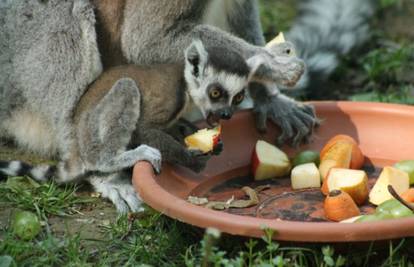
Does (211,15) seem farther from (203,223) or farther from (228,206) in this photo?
(203,223)

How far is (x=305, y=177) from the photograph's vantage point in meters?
4.52

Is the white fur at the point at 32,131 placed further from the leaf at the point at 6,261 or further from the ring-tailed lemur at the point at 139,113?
the leaf at the point at 6,261

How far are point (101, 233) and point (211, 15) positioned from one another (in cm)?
160

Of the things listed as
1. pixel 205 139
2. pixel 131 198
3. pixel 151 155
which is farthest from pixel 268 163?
pixel 131 198

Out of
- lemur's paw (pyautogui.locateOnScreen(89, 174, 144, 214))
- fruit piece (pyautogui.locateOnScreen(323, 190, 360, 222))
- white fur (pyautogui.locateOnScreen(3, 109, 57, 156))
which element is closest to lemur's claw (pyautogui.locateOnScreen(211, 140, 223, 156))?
lemur's paw (pyautogui.locateOnScreen(89, 174, 144, 214))

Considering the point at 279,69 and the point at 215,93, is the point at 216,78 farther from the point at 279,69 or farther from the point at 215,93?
the point at 279,69

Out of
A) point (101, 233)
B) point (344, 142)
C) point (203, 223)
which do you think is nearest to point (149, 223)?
point (101, 233)

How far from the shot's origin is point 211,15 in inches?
203

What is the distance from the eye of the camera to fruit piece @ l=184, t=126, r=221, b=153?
4.58 m

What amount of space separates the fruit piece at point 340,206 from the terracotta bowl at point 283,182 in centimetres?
11

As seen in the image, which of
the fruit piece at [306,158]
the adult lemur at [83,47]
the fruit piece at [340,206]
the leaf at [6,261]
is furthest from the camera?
the adult lemur at [83,47]

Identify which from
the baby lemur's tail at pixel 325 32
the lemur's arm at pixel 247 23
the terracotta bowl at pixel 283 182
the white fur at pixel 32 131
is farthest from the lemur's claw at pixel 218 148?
the baby lemur's tail at pixel 325 32

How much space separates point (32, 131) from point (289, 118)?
163cm

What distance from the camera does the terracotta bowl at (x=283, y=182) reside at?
338 cm
